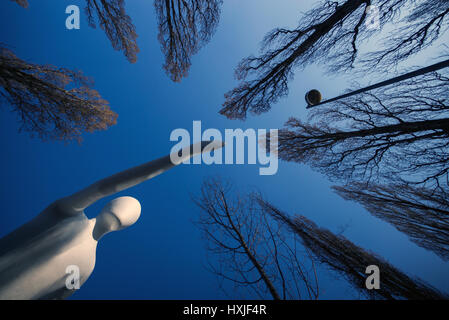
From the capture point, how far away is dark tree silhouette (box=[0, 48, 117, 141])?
336cm

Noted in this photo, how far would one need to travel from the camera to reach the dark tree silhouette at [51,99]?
11.0 ft

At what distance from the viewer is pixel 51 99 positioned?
3822 mm

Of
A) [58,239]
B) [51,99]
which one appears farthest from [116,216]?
[51,99]

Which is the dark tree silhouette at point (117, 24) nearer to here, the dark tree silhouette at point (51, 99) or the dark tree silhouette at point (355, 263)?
the dark tree silhouette at point (51, 99)

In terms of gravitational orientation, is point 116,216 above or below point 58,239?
above

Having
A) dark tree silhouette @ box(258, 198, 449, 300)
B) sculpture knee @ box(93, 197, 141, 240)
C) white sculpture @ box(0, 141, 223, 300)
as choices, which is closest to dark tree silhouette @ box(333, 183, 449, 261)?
dark tree silhouette @ box(258, 198, 449, 300)

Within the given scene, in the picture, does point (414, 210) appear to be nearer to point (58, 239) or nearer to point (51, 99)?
point (58, 239)

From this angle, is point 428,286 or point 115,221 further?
point 428,286

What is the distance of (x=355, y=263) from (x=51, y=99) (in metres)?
8.39

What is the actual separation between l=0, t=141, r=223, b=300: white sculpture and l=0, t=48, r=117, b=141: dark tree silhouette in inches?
154

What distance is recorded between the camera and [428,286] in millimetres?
3080
